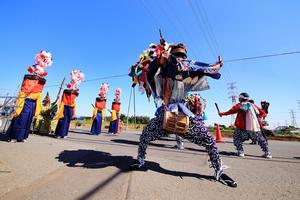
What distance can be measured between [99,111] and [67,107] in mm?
2725

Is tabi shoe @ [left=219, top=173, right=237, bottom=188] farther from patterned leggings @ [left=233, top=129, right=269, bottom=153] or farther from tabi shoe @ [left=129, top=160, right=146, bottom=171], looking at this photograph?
patterned leggings @ [left=233, top=129, right=269, bottom=153]

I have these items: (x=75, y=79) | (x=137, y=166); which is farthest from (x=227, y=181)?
(x=75, y=79)

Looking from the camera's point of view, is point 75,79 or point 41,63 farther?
point 75,79

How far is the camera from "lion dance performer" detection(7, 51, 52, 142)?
4.73m

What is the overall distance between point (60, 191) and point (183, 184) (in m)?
1.41

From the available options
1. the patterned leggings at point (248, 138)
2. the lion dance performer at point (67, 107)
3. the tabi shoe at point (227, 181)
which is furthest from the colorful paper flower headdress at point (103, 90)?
the tabi shoe at point (227, 181)

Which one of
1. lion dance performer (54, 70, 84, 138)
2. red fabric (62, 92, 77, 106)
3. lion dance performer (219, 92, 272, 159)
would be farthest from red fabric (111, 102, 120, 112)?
lion dance performer (219, 92, 272, 159)

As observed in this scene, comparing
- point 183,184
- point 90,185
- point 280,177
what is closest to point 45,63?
point 90,185

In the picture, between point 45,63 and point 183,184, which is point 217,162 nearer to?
point 183,184

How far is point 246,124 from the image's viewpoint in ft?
16.4

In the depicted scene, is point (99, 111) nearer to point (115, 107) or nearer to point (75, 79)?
point (115, 107)

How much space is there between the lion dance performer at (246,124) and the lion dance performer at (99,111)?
277 inches

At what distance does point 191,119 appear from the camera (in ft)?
8.89

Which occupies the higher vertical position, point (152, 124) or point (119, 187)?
point (152, 124)
